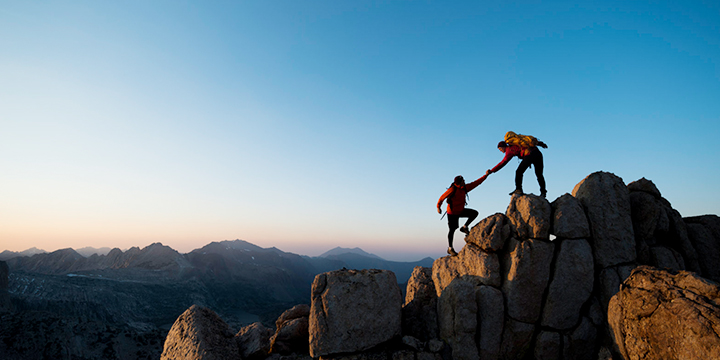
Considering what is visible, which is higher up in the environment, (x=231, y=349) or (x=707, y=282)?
(x=707, y=282)

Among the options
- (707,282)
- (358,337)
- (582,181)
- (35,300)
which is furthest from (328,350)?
(35,300)

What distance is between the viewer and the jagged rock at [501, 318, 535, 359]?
13.0m

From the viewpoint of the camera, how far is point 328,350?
1262cm

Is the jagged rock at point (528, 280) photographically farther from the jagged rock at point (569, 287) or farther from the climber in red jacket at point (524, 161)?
the climber in red jacket at point (524, 161)

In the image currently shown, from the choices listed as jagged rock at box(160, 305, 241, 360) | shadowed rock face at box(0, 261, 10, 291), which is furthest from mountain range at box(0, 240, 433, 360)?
jagged rock at box(160, 305, 241, 360)

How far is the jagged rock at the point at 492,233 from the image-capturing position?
14352 millimetres

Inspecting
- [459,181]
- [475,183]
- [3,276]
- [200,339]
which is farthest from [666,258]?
[3,276]

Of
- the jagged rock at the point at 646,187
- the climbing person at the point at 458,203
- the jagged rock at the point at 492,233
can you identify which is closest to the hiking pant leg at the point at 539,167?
the climbing person at the point at 458,203

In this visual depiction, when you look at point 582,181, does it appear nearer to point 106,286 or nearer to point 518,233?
point 518,233

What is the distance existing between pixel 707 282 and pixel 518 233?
5839 mm

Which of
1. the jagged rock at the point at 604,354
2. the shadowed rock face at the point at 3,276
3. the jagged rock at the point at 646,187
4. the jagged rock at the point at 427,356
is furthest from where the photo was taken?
the shadowed rock face at the point at 3,276

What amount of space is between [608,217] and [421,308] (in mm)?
9657

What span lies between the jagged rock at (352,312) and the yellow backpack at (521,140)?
982cm

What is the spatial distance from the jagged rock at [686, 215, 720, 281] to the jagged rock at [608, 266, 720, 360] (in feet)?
22.9
